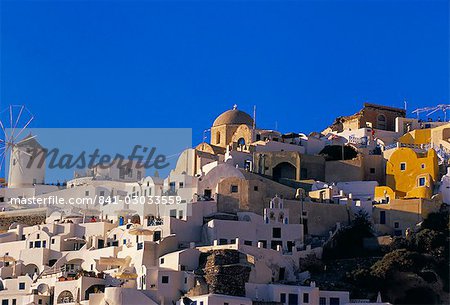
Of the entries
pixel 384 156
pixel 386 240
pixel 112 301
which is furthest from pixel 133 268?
pixel 384 156

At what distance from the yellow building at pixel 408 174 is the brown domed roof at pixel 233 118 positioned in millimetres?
10988

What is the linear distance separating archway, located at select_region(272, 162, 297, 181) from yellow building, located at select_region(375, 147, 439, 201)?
4.90 m

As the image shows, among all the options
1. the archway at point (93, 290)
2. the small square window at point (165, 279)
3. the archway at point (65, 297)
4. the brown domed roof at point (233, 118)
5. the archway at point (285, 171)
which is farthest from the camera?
the brown domed roof at point (233, 118)

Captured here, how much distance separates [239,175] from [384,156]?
914 centimetres

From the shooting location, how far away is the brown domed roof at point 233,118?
6600 cm

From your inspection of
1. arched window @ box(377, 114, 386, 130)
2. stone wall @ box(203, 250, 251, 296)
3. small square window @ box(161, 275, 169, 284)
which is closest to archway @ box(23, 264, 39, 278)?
small square window @ box(161, 275, 169, 284)

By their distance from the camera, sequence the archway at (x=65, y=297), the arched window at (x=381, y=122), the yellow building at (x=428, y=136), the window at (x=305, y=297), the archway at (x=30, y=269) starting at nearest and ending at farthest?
the window at (x=305, y=297) < the archway at (x=65, y=297) < the archway at (x=30, y=269) < the yellow building at (x=428, y=136) < the arched window at (x=381, y=122)

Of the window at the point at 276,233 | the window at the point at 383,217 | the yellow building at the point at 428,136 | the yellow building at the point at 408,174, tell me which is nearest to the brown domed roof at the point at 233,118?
the yellow building at the point at 428,136

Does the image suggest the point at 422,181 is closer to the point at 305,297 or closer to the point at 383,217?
the point at 383,217

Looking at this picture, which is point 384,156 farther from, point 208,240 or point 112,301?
point 112,301

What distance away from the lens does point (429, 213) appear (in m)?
52.7

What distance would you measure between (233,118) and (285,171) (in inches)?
312

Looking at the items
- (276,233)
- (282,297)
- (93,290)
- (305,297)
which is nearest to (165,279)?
(93,290)

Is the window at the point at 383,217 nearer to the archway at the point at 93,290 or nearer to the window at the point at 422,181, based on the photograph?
the window at the point at 422,181
